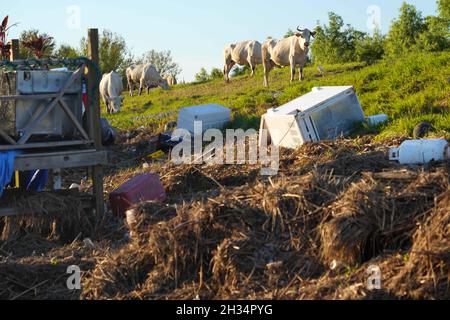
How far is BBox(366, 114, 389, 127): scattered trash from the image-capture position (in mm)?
10602

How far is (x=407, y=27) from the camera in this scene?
28688mm

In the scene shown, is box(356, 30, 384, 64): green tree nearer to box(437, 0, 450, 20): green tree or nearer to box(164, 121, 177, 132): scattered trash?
box(437, 0, 450, 20): green tree

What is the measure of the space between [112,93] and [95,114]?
16.3 m

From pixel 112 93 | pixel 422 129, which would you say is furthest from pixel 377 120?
pixel 112 93

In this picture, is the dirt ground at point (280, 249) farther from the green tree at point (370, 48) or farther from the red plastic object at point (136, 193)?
the green tree at point (370, 48)

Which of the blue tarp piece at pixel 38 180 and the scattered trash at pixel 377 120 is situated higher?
the scattered trash at pixel 377 120

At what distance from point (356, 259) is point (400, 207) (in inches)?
23.6

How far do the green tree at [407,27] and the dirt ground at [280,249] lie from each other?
21.4 metres

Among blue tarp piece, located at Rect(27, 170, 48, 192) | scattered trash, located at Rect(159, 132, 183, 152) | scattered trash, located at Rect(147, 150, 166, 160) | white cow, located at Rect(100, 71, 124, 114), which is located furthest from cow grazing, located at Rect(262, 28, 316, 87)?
blue tarp piece, located at Rect(27, 170, 48, 192)

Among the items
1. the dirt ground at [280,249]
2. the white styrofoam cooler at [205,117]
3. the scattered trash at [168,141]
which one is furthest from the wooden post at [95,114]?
the white styrofoam cooler at [205,117]

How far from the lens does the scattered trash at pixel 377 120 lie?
10602mm

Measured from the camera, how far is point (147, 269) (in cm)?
629

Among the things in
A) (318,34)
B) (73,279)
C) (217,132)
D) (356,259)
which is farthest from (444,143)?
(318,34)

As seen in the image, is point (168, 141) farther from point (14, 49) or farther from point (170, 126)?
point (14, 49)
